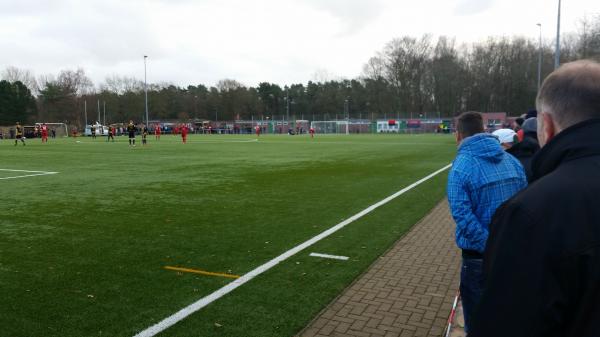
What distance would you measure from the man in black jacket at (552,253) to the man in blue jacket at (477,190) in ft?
6.90

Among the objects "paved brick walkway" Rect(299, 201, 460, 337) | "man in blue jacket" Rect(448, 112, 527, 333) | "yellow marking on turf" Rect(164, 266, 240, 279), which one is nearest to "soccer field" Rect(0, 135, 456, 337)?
"yellow marking on turf" Rect(164, 266, 240, 279)

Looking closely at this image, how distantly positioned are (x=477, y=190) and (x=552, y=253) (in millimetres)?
2312

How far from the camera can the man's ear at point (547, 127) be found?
4.88 ft

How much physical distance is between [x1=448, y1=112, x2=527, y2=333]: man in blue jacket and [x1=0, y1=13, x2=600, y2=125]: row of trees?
277 ft

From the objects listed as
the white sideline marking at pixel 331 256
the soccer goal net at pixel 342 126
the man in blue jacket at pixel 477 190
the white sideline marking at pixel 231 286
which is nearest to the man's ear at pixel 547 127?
the man in blue jacket at pixel 477 190

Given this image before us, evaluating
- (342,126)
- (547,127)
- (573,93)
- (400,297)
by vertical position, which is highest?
(342,126)

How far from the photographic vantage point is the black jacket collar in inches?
50.8

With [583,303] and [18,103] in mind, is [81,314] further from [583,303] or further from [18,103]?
[18,103]

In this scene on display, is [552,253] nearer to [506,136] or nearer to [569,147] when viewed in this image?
[569,147]

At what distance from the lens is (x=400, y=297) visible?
4.80 meters

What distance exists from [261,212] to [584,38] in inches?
2073

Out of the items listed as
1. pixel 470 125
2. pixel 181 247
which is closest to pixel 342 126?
pixel 181 247

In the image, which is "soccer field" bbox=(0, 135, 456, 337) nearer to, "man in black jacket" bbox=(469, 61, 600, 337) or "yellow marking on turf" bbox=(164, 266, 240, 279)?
"yellow marking on turf" bbox=(164, 266, 240, 279)

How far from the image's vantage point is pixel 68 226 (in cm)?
784
